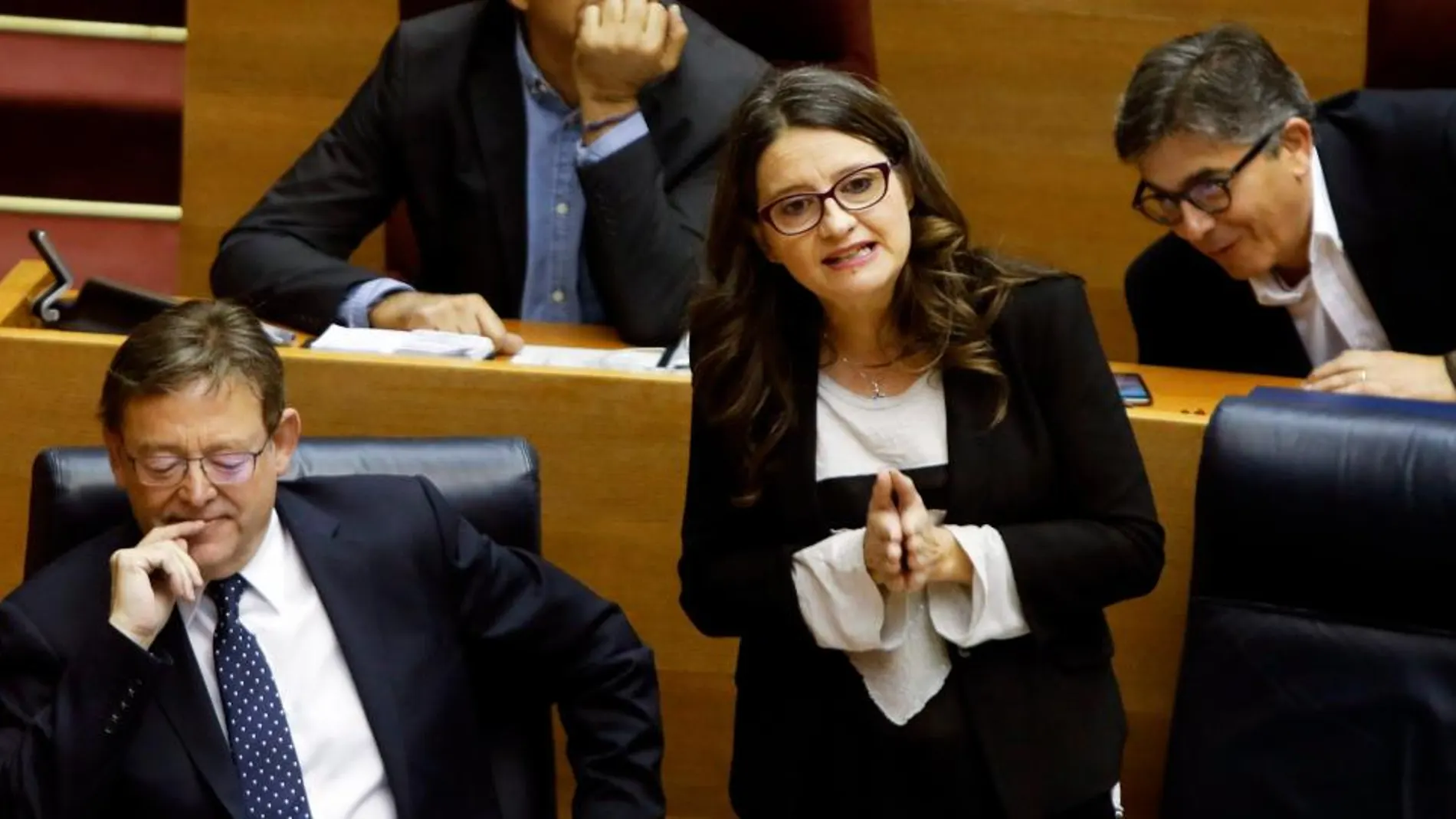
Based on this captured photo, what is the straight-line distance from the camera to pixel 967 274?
1.28 meters

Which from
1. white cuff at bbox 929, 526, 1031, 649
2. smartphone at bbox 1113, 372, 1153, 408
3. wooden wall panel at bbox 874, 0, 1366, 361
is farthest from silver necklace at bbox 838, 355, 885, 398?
wooden wall panel at bbox 874, 0, 1366, 361

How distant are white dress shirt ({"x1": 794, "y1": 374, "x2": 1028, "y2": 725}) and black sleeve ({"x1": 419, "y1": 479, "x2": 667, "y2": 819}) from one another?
5.8 inches

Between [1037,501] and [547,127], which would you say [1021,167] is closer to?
[547,127]

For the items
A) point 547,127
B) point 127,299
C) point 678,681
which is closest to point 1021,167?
point 547,127

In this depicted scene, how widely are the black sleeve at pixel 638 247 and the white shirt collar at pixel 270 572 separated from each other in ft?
1.74

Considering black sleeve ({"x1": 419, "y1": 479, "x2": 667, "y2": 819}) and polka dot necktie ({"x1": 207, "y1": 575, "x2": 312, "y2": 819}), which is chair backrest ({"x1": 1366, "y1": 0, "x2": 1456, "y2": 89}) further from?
polka dot necktie ({"x1": 207, "y1": 575, "x2": 312, "y2": 819})

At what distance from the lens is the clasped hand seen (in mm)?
1203

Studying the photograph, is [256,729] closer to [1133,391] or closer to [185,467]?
[185,467]

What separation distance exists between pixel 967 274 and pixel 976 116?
104 centimetres

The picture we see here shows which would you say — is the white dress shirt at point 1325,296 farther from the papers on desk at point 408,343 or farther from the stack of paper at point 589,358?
the papers on desk at point 408,343

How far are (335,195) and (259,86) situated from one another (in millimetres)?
373

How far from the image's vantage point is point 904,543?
3.98ft

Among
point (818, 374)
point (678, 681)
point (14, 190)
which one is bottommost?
point (678, 681)

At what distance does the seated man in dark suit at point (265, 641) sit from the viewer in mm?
1205
